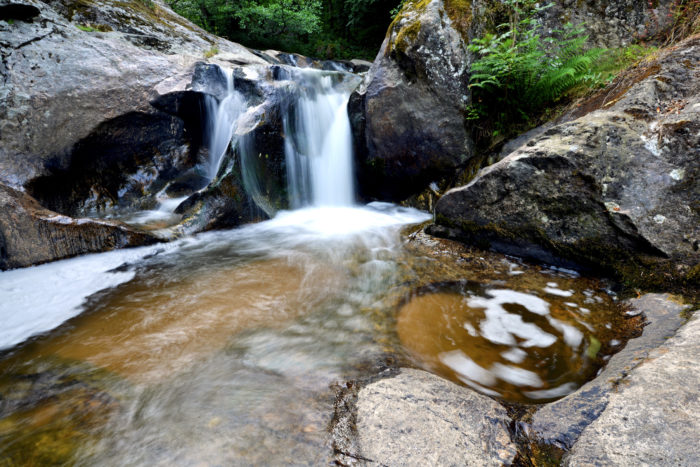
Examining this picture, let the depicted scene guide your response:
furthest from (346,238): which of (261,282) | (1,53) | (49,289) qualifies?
(1,53)

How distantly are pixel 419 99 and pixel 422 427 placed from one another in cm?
491

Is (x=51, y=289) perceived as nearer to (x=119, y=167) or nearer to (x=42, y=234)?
(x=42, y=234)

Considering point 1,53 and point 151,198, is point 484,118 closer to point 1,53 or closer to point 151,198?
point 151,198

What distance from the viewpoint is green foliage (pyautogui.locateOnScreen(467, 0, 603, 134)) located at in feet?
13.7

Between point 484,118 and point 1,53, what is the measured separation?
752 centimetres

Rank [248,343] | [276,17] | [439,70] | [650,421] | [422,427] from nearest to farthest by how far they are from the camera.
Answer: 1. [650,421]
2. [422,427]
3. [248,343]
4. [439,70]
5. [276,17]

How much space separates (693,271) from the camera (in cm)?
252

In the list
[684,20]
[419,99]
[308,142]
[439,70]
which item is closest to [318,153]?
[308,142]

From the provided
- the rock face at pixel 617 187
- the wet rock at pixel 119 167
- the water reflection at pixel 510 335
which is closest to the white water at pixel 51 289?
the wet rock at pixel 119 167

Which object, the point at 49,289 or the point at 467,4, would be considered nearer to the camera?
the point at 49,289

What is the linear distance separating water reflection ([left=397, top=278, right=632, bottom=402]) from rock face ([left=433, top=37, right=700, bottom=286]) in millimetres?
550

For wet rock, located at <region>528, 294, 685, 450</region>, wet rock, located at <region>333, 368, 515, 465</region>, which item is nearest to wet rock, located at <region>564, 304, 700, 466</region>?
wet rock, located at <region>528, 294, 685, 450</region>

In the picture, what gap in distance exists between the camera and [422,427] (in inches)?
56.7

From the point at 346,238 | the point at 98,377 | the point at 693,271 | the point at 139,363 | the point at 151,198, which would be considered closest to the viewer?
the point at 98,377
